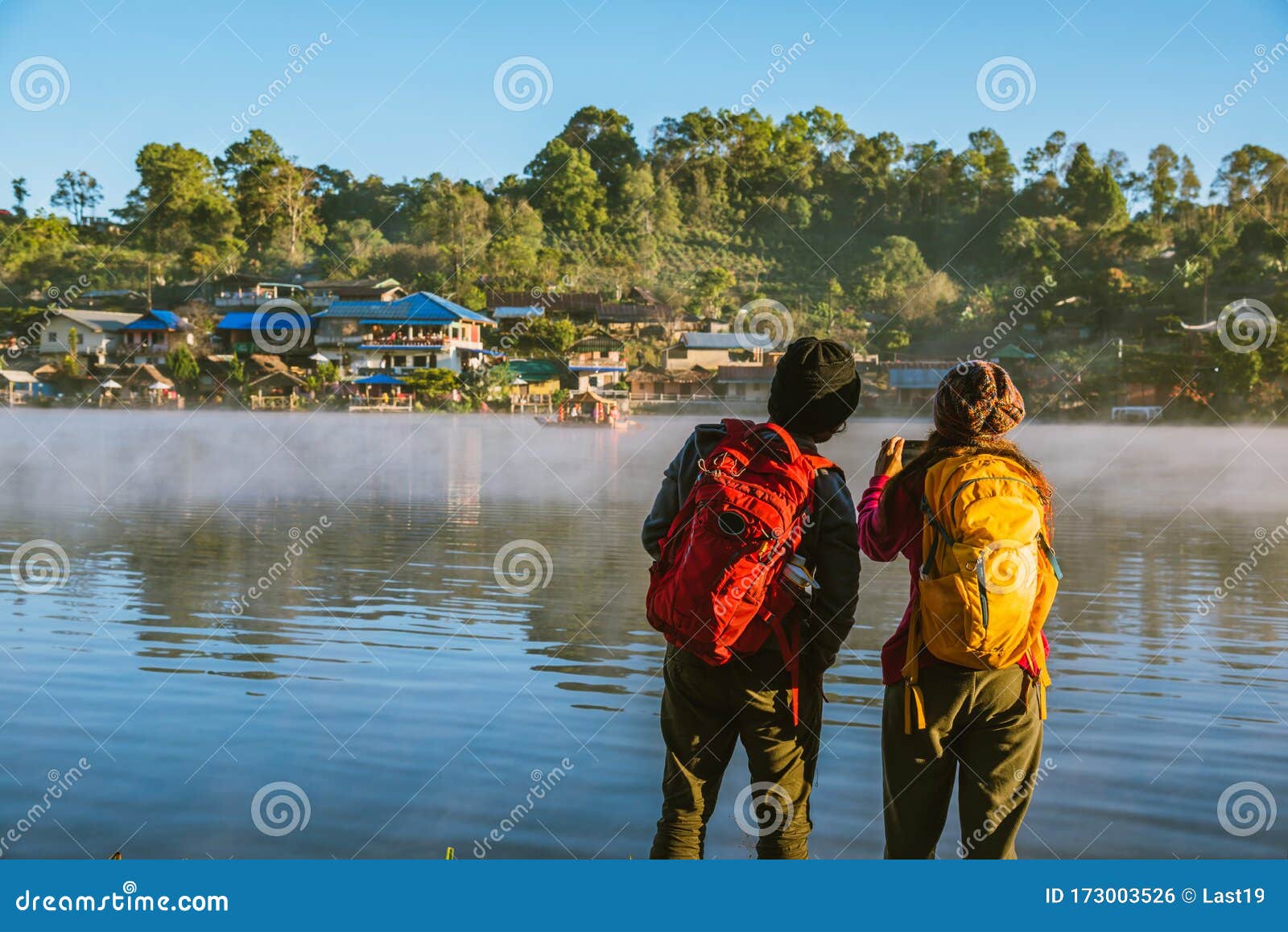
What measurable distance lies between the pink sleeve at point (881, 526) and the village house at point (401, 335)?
159 ft

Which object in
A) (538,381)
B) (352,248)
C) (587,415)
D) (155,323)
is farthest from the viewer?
(352,248)

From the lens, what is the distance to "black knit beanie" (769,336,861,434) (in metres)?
1.92

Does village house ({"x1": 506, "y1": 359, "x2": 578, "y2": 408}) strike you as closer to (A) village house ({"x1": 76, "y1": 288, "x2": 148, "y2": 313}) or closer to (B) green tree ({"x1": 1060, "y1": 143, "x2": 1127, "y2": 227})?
(A) village house ({"x1": 76, "y1": 288, "x2": 148, "y2": 313})

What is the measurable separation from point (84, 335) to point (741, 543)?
193ft

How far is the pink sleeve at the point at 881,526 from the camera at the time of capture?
6.33 feet

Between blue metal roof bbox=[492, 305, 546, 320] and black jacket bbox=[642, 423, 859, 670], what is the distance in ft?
185

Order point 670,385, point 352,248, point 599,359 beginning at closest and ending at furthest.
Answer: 1. point 670,385
2. point 599,359
3. point 352,248

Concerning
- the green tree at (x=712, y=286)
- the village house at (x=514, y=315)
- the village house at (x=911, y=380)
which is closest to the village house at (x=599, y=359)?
the village house at (x=514, y=315)

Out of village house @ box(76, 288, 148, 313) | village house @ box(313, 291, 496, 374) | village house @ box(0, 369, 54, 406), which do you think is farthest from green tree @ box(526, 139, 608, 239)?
village house @ box(0, 369, 54, 406)

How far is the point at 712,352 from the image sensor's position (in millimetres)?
54656

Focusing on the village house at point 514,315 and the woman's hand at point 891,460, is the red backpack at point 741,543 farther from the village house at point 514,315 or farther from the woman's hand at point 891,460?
the village house at point 514,315

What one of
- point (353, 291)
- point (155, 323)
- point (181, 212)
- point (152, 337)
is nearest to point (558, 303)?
point (353, 291)

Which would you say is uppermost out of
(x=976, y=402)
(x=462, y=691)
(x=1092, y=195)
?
(x=1092, y=195)

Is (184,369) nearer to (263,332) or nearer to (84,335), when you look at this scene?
(263,332)
